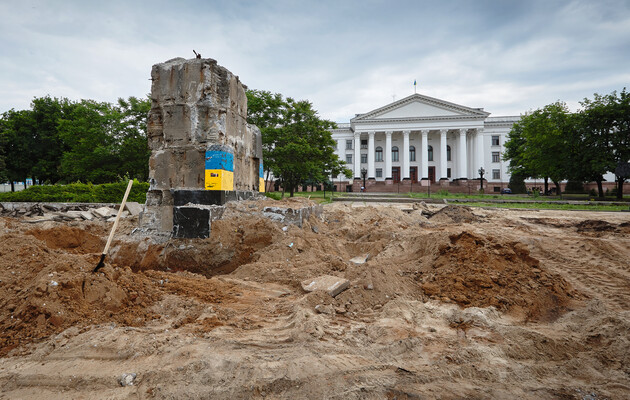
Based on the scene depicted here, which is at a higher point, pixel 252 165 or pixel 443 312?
pixel 252 165

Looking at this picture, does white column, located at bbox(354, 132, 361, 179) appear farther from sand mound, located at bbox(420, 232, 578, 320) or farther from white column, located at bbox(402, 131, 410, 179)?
sand mound, located at bbox(420, 232, 578, 320)

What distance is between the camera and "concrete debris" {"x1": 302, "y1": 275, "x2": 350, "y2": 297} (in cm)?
389

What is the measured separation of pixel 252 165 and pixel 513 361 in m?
6.97

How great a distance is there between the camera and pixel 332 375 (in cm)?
222

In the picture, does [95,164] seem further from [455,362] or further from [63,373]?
[455,362]

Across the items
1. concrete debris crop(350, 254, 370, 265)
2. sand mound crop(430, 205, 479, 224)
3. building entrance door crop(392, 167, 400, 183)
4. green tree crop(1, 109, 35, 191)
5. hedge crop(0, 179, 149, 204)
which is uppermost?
green tree crop(1, 109, 35, 191)

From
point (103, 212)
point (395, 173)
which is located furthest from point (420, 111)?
point (103, 212)

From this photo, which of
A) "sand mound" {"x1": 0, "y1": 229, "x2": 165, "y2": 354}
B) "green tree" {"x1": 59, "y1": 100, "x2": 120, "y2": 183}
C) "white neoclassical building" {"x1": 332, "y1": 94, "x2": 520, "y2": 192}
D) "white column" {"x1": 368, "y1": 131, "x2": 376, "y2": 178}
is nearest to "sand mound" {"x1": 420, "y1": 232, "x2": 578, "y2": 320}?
"sand mound" {"x1": 0, "y1": 229, "x2": 165, "y2": 354}

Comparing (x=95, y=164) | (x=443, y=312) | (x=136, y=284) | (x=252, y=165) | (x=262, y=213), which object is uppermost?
(x=95, y=164)

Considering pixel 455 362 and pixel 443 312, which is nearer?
pixel 455 362

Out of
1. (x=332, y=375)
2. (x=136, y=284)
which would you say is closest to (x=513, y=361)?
(x=332, y=375)

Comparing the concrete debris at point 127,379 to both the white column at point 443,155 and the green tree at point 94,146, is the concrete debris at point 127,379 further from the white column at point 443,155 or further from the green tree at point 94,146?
the white column at point 443,155

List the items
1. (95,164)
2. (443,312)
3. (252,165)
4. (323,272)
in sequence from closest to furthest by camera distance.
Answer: (443,312) < (323,272) < (252,165) < (95,164)

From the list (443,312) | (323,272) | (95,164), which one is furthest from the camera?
(95,164)
